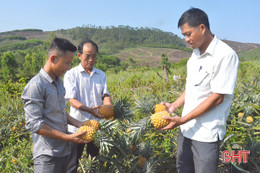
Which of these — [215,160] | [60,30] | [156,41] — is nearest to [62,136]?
[215,160]

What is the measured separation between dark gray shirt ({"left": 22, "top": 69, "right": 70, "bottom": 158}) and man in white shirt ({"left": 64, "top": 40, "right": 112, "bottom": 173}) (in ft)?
2.08

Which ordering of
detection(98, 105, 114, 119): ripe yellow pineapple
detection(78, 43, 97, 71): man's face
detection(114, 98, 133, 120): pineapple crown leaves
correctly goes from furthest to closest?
detection(78, 43, 97, 71): man's face
detection(114, 98, 133, 120): pineapple crown leaves
detection(98, 105, 114, 119): ripe yellow pineapple

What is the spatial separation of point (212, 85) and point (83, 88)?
1799mm

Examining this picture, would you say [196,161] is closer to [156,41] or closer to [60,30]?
[156,41]

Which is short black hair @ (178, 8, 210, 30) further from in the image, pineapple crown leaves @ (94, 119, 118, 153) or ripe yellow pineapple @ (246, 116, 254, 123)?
ripe yellow pineapple @ (246, 116, 254, 123)

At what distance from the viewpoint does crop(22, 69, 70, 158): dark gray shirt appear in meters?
1.73

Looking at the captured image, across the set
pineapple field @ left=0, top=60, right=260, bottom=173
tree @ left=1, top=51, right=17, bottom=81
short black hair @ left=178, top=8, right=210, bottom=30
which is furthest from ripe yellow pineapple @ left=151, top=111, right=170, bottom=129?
tree @ left=1, top=51, right=17, bottom=81

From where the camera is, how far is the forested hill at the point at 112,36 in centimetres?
9256

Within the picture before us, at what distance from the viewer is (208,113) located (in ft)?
6.35

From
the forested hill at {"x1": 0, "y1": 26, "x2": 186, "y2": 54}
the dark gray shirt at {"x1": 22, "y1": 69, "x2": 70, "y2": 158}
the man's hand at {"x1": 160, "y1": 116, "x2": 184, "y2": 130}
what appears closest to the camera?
the dark gray shirt at {"x1": 22, "y1": 69, "x2": 70, "y2": 158}

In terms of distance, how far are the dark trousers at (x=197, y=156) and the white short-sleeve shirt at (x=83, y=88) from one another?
135cm

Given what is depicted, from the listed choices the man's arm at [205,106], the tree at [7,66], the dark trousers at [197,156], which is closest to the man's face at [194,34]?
the man's arm at [205,106]

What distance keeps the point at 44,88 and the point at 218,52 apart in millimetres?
1715

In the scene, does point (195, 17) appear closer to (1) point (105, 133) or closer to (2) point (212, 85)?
(2) point (212, 85)
